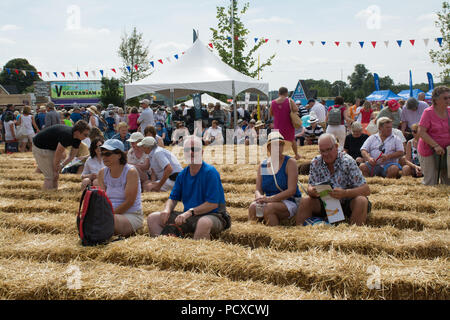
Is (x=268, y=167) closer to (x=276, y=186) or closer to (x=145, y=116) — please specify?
(x=276, y=186)

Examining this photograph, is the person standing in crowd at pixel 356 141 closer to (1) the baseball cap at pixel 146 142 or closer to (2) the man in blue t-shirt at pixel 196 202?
(1) the baseball cap at pixel 146 142

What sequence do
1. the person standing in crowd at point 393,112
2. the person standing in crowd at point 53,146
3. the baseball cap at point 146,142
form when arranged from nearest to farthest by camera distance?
the baseball cap at point 146,142
the person standing in crowd at point 53,146
the person standing in crowd at point 393,112

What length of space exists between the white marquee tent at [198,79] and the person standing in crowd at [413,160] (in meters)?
8.03

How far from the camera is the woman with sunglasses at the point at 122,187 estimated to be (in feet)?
15.2

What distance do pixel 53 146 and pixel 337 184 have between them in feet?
16.3

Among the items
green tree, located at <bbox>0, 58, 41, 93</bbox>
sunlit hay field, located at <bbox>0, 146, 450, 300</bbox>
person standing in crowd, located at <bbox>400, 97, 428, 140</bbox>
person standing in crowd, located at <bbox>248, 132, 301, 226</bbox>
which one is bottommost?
sunlit hay field, located at <bbox>0, 146, 450, 300</bbox>

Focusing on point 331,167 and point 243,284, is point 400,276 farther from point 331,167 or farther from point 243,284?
point 331,167

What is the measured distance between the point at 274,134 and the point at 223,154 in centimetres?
633

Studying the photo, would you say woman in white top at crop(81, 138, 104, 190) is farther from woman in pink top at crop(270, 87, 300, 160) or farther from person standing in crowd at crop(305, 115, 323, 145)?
person standing in crowd at crop(305, 115, 323, 145)

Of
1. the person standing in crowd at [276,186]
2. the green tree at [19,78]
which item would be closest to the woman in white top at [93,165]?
the person standing in crowd at [276,186]

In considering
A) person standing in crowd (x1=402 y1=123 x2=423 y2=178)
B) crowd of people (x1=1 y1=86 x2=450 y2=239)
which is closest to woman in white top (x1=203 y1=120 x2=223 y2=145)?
crowd of people (x1=1 y1=86 x2=450 y2=239)

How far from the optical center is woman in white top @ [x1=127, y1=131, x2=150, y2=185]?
7.24m

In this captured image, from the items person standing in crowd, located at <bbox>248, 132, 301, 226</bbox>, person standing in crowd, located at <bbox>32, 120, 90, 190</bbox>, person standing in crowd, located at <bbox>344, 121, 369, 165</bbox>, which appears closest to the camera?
person standing in crowd, located at <bbox>248, 132, 301, 226</bbox>

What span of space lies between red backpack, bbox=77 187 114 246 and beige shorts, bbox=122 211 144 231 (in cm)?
→ 52
